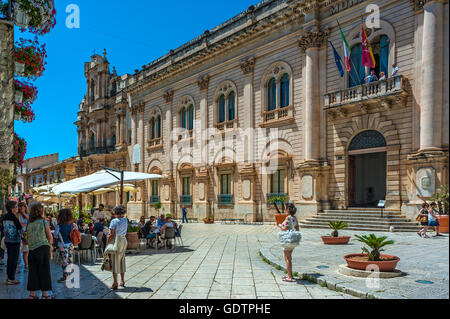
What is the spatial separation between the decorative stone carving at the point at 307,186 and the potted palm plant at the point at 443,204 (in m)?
5.66

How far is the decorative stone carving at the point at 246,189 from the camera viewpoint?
861 inches

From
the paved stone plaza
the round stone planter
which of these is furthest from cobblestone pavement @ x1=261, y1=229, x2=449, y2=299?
the round stone planter

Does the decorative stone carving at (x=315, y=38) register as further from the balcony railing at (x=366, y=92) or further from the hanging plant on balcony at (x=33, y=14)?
the hanging plant on balcony at (x=33, y=14)

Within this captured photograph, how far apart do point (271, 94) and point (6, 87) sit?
14.1 m

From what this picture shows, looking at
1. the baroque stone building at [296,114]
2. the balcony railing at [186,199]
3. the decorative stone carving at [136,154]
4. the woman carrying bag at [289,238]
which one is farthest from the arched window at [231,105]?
the woman carrying bag at [289,238]

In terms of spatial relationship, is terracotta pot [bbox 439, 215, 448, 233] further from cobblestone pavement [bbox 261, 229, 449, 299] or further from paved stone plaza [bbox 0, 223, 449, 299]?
paved stone plaza [bbox 0, 223, 449, 299]

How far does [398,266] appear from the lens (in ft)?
25.8

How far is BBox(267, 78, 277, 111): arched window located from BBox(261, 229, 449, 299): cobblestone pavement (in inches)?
403

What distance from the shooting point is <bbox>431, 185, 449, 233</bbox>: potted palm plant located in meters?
12.8

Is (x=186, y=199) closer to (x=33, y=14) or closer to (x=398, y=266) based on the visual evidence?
(x=33, y=14)

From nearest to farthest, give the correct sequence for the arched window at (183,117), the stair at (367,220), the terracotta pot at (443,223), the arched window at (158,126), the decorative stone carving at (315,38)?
1. the terracotta pot at (443,223)
2. the stair at (367,220)
3. the decorative stone carving at (315,38)
4. the arched window at (183,117)
5. the arched window at (158,126)

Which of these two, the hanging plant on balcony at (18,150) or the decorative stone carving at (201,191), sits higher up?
the hanging plant on balcony at (18,150)
